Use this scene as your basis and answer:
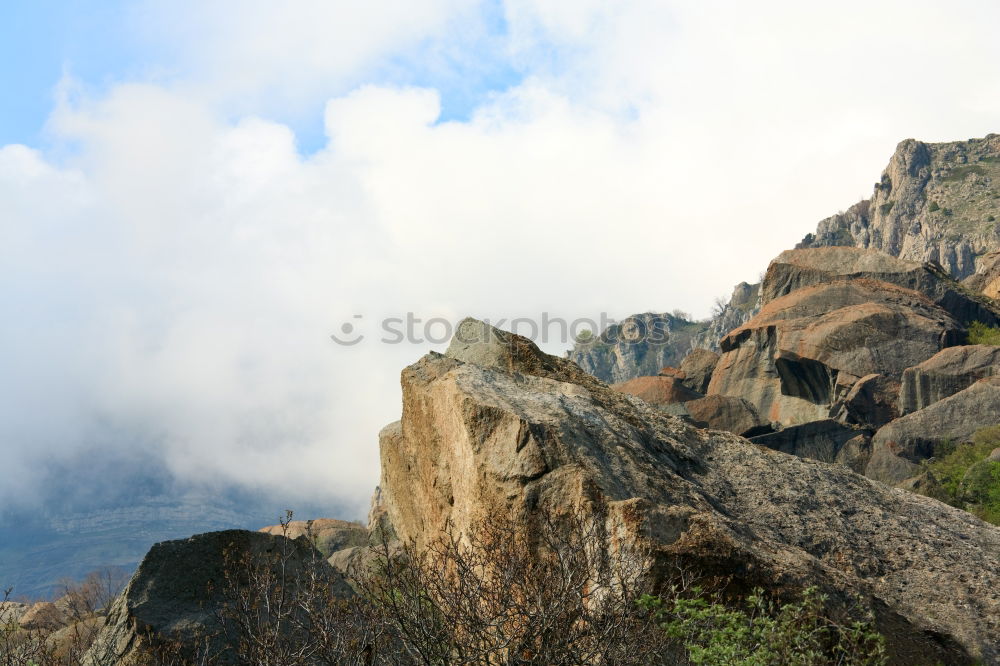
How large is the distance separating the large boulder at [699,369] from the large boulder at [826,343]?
2.33 meters

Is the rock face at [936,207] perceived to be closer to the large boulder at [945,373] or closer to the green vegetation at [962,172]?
the green vegetation at [962,172]

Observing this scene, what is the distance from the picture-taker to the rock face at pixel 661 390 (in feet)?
169

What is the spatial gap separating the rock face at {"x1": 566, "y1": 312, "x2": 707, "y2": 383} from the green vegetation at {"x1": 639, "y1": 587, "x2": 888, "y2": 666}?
439 ft

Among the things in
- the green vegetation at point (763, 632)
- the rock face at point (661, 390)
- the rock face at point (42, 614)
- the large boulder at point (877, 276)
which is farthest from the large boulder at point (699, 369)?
the green vegetation at point (763, 632)

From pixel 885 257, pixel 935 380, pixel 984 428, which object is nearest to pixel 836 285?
pixel 885 257

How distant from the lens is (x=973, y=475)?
37094mm

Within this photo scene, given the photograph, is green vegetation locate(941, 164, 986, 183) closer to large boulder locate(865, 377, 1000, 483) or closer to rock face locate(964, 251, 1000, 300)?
rock face locate(964, 251, 1000, 300)

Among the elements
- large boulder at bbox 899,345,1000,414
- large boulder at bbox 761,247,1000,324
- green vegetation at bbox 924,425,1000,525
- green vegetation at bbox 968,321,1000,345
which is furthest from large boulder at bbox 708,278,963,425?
green vegetation at bbox 924,425,1000,525

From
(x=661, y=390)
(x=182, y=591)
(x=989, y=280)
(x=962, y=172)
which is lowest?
(x=182, y=591)

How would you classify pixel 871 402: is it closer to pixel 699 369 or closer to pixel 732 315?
pixel 699 369

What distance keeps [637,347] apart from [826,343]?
113018mm

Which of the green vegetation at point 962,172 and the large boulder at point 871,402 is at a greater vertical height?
the green vegetation at point 962,172

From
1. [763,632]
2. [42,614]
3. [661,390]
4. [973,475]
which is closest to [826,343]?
[661,390]

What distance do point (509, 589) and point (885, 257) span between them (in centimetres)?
5633
